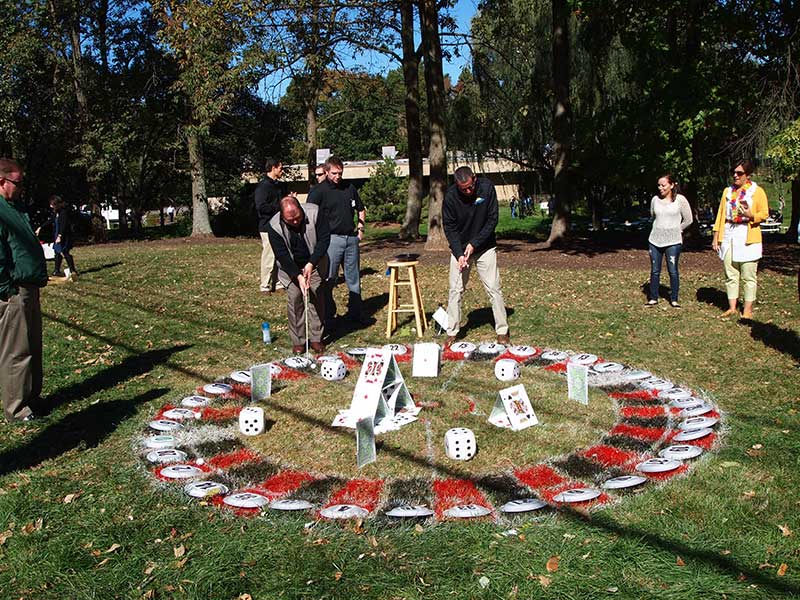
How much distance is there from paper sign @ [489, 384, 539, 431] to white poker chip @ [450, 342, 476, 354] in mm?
2456

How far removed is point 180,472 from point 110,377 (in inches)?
127

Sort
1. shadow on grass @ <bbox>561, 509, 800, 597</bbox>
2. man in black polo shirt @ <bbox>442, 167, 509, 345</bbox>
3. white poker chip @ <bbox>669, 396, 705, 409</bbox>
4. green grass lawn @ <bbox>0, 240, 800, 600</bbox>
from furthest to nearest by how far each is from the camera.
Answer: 1. man in black polo shirt @ <bbox>442, 167, 509, 345</bbox>
2. white poker chip @ <bbox>669, 396, 705, 409</bbox>
3. green grass lawn @ <bbox>0, 240, 800, 600</bbox>
4. shadow on grass @ <bbox>561, 509, 800, 597</bbox>

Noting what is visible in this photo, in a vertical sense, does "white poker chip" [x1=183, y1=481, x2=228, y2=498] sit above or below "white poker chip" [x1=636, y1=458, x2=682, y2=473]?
above

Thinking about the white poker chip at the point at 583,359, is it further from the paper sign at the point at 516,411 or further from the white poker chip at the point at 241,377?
the white poker chip at the point at 241,377

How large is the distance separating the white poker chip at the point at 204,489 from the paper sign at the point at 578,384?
3351 millimetres

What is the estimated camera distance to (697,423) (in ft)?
20.0

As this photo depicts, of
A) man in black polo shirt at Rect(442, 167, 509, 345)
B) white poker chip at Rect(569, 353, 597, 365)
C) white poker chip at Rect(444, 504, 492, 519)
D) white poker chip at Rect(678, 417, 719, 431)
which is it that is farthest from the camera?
man in black polo shirt at Rect(442, 167, 509, 345)

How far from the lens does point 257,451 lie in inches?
234

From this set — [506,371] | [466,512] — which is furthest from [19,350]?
[506,371]

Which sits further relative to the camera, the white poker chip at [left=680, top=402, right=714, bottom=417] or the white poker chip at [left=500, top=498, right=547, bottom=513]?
the white poker chip at [left=680, top=402, right=714, bottom=417]

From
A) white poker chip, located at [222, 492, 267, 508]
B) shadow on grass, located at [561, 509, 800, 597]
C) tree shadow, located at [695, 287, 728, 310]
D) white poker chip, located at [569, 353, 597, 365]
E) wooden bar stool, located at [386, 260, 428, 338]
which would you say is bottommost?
shadow on grass, located at [561, 509, 800, 597]

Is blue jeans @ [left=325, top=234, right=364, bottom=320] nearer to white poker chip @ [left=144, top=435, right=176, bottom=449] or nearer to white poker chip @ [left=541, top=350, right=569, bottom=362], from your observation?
white poker chip @ [left=541, top=350, right=569, bottom=362]

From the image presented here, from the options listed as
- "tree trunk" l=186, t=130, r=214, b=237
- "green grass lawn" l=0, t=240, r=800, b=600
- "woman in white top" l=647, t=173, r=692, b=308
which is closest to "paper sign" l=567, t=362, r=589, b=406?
"green grass lawn" l=0, t=240, r=800, b=600

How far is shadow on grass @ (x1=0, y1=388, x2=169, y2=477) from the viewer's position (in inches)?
230
